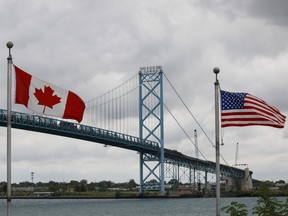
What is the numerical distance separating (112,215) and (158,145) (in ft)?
113

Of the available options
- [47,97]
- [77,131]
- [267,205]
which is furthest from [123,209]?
[267,205]

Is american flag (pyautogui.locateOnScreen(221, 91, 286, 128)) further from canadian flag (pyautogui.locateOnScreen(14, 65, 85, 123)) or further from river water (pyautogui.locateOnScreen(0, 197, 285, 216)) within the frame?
river water (pyautogui.locateOnScreen(0, 197, 285, 216))

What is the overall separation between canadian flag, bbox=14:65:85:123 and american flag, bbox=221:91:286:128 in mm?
3282

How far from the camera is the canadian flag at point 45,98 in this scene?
1565 centimetres

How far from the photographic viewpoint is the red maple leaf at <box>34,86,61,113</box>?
15.7 meters

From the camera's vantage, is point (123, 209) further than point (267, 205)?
Yes

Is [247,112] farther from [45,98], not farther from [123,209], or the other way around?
[123,209]

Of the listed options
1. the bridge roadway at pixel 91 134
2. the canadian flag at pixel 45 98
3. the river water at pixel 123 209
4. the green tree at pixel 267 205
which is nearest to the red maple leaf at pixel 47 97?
the canadian flag at pixel 45 98

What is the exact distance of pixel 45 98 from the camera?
1574 centimetres

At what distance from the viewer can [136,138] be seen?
3260 inches

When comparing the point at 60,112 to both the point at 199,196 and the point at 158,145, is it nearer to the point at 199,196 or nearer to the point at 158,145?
the point at 158,145

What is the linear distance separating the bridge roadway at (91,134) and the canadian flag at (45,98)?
125 ft

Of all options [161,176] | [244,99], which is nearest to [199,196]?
[161,176]

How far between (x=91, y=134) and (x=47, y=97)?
58466mm
